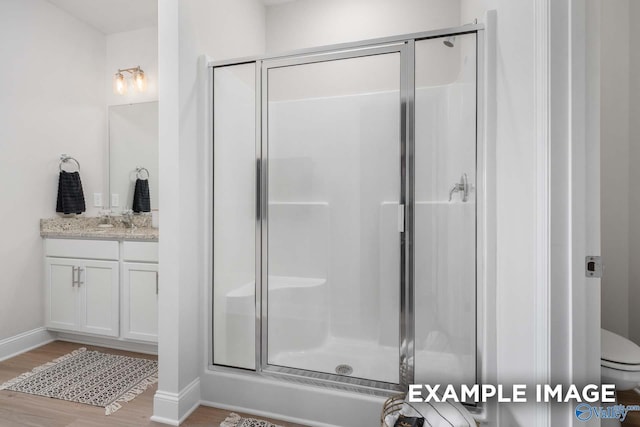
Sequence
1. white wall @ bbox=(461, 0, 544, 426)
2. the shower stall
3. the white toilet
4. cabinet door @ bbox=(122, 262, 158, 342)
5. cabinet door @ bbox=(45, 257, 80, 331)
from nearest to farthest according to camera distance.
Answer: white wall @ bbox=(461, 0, 544, 426)
the white toilet
the shower stall
cabinet door @ bbox=(122, 262, 158, 342)
cabinet door @ bbox=(45, 257, 80, 331)

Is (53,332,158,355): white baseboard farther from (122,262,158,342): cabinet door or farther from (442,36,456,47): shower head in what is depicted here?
(442,36,456,47): shower head

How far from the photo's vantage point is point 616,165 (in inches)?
91.0

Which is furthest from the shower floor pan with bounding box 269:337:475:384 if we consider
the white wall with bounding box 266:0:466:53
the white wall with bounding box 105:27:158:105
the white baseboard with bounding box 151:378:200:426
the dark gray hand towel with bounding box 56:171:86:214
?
the white wall with bounding box 105:27:158:105

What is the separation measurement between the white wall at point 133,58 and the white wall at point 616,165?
11.8 feet

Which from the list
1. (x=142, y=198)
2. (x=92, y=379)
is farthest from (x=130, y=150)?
(x=92, y=379)

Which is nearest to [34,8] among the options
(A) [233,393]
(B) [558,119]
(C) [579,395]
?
(A) [233,393]

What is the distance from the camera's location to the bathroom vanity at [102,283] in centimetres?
248

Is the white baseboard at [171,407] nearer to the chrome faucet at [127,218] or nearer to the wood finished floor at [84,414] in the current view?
Answer: the wood finished floor at [84,414]

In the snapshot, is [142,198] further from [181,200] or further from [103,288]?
[181,200]

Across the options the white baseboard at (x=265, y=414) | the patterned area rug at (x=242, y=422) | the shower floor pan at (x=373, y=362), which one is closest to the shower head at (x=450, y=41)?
the shower floor pan at (x=373, y=362)

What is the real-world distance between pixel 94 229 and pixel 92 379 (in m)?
1.25

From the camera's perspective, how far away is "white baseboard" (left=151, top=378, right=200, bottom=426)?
1.77 meters

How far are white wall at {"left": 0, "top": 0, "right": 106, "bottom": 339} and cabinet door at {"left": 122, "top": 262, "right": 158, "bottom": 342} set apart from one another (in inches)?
32.8

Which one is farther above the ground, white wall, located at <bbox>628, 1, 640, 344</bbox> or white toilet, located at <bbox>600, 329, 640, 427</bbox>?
white wall, located at <bbox>628, 1, 640, 344</bbox>
